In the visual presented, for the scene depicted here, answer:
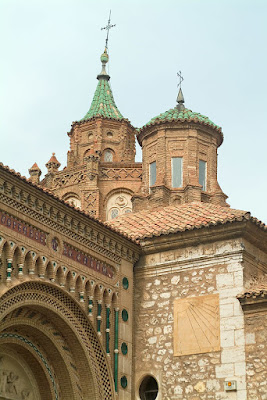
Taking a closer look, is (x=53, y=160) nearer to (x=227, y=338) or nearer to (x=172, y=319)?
(x=172, y=319)

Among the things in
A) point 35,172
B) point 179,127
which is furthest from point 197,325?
point 35,172

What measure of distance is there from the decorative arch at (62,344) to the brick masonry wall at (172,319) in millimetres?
1156

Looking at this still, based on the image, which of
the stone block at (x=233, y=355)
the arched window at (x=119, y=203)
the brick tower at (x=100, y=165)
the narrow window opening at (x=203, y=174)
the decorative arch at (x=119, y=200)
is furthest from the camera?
the brick tower at (x=100, y=165)

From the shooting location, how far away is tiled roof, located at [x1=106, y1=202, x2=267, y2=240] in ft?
55.7

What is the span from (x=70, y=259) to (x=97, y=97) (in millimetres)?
33439

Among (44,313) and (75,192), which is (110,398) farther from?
(75,192)

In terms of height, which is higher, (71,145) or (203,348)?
(71,145)

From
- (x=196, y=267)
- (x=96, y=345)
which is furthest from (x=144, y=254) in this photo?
(x=96, y=345)

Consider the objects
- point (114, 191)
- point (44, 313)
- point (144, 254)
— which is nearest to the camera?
point (44, 313)

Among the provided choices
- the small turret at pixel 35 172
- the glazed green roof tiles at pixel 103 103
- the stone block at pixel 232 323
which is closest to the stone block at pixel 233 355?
the stone block at pixel 232 323

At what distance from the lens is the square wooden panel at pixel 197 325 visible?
638 inches

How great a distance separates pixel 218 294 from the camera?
54.1 feet

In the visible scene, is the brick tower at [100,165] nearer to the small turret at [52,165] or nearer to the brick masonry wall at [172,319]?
the small turret at [52,165]

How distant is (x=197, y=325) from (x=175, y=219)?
277 cm
